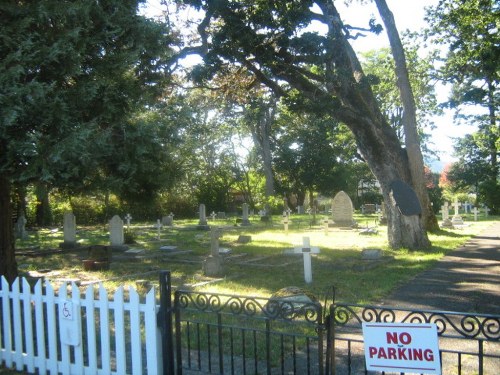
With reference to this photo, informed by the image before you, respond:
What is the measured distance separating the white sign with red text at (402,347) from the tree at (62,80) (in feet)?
17.5

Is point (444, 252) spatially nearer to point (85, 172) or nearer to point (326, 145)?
point (85, 172)

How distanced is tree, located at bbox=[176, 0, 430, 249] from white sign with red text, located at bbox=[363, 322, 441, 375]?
12.4 m

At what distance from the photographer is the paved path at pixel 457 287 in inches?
345

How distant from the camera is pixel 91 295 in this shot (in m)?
5.14

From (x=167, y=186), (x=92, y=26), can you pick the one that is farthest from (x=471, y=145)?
(x=92, y=26)

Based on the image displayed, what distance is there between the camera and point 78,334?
525 cm

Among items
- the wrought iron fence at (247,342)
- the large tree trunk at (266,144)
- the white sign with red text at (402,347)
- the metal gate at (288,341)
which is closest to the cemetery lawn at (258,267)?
the wrought iron fence at (247,342)

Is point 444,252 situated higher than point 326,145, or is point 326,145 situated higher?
point 326,145

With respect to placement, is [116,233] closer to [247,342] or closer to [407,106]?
[407,106]

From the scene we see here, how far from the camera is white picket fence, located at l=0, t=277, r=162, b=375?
477cm

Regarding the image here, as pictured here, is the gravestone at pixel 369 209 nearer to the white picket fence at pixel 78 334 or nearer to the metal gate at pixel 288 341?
the metal gate at pixel 288 341

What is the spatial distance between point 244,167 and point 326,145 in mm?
10333

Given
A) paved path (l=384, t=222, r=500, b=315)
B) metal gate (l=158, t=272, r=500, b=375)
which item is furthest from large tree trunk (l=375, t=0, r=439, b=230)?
metal gate (l=158, t=272, r=500, b=375)

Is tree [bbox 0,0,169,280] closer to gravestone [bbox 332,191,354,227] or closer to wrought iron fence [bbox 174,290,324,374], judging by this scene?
wrought iron fence [bbox 174,290,324,374]
